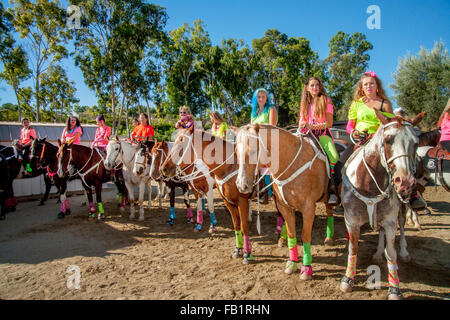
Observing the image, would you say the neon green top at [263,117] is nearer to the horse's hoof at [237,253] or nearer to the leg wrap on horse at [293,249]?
the leg wrap on horse at [293,249]

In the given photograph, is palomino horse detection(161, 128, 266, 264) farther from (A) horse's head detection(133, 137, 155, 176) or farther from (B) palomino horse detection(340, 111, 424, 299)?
(A) horse's head detection(133, 137, 155, 176)

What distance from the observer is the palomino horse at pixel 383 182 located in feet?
7.57

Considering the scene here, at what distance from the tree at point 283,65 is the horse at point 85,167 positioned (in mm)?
22961

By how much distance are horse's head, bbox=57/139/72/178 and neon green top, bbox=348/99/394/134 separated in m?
7.18

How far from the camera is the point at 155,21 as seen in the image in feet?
69.0

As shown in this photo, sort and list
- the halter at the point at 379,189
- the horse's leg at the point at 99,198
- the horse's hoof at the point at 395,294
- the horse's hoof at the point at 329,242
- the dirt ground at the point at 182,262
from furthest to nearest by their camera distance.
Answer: the horse's leg at the point at 99,198
the horse's hoof at the point at 329,242
the dirt ground at the point at 182,262
the horse's hoof at the point at 395,294
the halter at the point at 379,189

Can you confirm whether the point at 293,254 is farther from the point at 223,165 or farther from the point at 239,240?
the point at 223,165

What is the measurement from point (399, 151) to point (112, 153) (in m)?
6.45

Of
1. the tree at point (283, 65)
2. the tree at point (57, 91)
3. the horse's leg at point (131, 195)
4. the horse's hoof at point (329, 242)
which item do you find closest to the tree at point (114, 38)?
the tree at point (57, 91)

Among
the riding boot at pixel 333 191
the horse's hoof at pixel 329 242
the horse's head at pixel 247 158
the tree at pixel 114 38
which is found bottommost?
the horse's hoof at pixel 329 242

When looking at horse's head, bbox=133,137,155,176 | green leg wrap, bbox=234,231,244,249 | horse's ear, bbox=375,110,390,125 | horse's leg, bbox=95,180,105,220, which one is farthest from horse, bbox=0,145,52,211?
horse's ear, bbox=375,110,390,125

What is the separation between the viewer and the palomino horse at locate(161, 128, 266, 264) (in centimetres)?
388

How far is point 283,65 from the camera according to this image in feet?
88.6

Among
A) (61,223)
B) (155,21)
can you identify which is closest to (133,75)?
(155,21)
